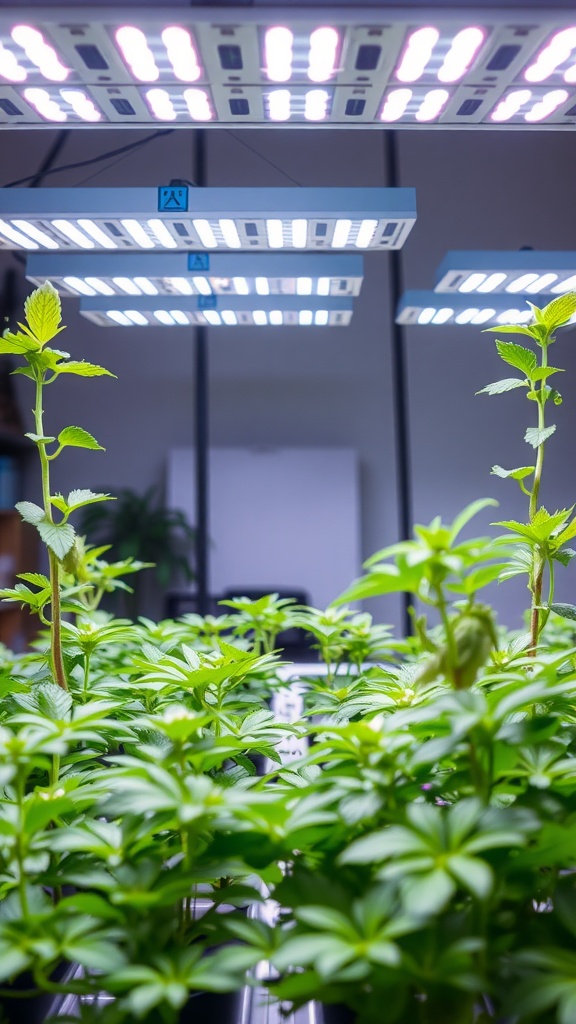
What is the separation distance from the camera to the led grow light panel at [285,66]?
1.22 metres

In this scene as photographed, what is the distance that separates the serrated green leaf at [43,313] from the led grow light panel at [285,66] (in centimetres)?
49

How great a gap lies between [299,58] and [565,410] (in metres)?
3.56

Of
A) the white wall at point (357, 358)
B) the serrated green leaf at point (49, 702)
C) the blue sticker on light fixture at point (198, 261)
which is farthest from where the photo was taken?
the white wall at point (357, 358)

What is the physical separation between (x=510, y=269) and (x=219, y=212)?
97cm

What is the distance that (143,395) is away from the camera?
17.2 feet

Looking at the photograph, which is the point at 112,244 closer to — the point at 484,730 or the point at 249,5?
the point at 249,5

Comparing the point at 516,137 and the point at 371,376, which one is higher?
the point at 516,137

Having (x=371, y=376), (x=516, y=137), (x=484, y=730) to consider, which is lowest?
(x=484, y=730)

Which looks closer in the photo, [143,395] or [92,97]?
[92,97]

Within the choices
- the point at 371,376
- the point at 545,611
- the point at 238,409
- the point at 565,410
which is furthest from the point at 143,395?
the point at 545,611

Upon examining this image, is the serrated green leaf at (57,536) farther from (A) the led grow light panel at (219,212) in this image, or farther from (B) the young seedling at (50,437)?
(A) the led grow light panel at (219,212)


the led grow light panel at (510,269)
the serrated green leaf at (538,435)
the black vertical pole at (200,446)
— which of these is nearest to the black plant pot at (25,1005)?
the serrated green leaf at (538,435)

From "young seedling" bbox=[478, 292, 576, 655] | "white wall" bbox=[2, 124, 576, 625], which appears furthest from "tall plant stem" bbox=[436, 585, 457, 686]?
"white wall" bbox=[2, 124, 576, 625]

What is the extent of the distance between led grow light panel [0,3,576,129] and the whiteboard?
11.1 feet
